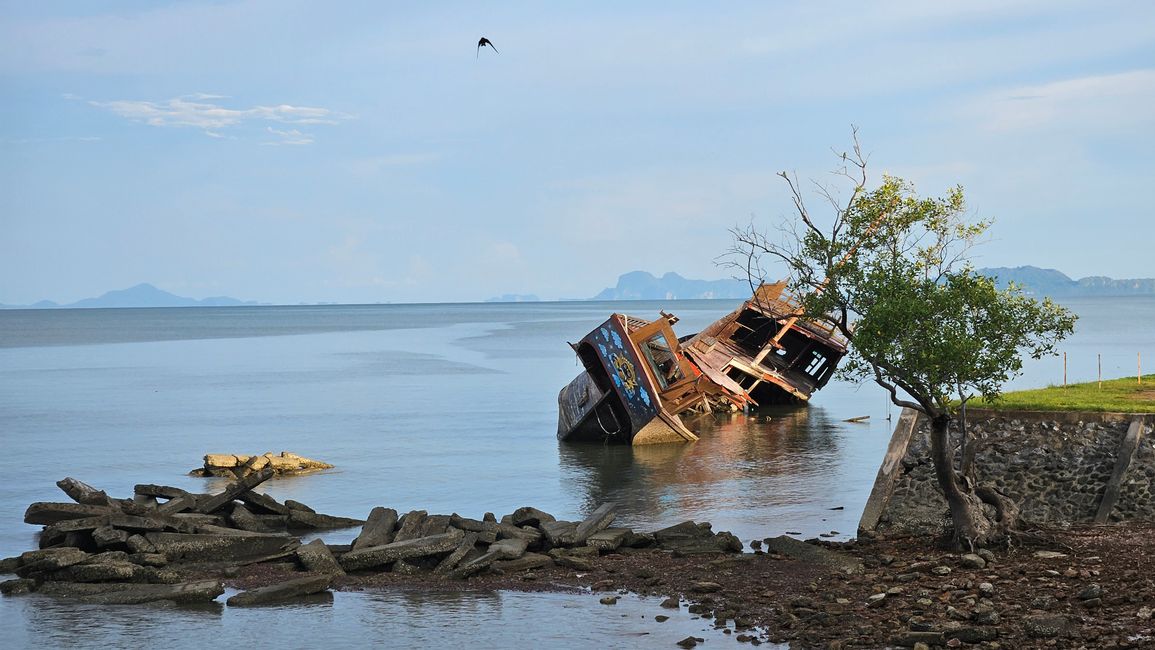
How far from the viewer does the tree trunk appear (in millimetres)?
17938

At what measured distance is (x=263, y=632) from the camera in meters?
16.4

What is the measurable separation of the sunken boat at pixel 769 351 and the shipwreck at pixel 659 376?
71 mm

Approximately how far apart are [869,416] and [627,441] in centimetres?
1431

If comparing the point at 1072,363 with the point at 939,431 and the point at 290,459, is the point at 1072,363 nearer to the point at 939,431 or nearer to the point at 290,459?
the point at 290,459

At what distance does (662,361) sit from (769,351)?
40.1 ft

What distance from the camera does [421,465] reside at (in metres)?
34.7

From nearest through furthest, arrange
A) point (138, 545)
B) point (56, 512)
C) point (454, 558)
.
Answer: point (454, 558) < point (138, 545) < point (56, 512)

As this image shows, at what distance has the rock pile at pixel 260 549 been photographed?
60.4 feet

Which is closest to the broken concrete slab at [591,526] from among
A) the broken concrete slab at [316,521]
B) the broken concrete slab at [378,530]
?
the broken concrete slab at [378,530]

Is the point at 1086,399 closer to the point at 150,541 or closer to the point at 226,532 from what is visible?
the point at 226,532

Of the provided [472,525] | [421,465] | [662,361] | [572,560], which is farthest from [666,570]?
[662,361]

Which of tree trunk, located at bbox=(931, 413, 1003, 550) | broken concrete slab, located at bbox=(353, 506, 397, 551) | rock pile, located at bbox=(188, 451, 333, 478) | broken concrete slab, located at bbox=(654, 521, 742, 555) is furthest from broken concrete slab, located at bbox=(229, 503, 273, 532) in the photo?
tree trunk, located at bbox=(931, 413, 1003, 550)

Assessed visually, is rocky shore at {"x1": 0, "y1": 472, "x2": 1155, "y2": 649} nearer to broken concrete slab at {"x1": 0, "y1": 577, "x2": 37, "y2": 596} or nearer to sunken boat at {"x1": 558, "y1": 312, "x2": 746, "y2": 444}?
broken concrete slab at {"x1": 0, "y1": 577, "x2": 37, "y2": 596}

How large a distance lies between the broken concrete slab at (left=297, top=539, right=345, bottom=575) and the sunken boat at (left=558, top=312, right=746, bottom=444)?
60.7 ft
